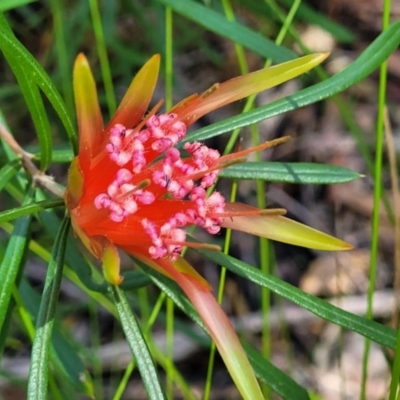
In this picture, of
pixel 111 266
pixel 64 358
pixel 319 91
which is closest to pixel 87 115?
pixel 111 266

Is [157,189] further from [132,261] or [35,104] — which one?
[132,261]

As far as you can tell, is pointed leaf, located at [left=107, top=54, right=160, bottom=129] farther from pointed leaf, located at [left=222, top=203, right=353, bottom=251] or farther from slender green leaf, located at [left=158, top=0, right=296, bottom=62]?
slender green leaf, located at [left=158, top=0, right=296, bottom=62]

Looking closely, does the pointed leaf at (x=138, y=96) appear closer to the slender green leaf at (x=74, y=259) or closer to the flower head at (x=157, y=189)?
the flower head at (x=157, y=189)

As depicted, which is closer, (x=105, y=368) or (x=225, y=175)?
(x=225, y=175)

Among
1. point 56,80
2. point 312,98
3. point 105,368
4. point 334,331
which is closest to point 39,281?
point 105,368

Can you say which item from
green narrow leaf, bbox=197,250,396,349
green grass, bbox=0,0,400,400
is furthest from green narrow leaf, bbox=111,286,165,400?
green narrow leaf, bbox=197,250,396,349

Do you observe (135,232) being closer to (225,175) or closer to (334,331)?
(225,175)
